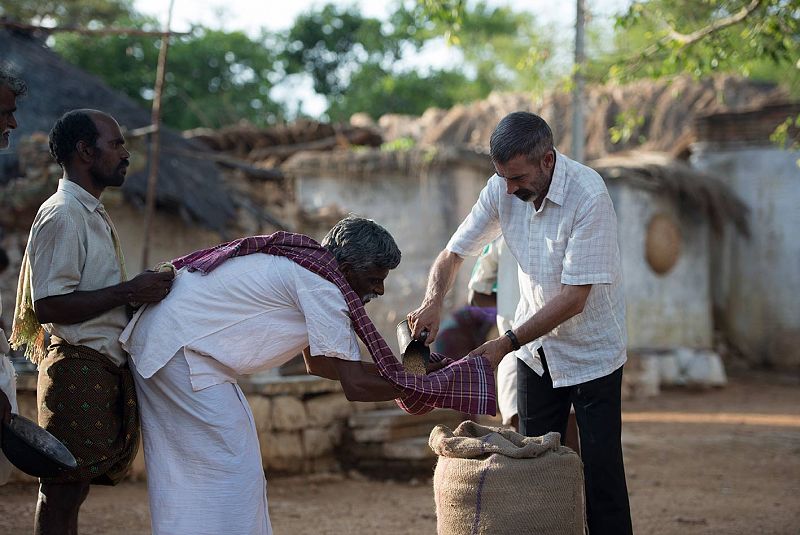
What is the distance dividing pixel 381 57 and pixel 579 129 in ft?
44.4

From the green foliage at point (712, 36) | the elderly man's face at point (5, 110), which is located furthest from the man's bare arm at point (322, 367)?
the green foliage at point (712, 36)

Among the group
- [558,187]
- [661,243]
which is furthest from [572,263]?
[661,243]

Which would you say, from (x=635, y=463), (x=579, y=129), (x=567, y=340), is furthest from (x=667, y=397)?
(x=567, y=340)

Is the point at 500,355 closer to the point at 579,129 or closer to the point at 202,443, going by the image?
the point at 202,443

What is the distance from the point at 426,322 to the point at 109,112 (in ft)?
25.7

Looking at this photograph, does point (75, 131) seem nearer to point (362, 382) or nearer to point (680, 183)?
point (362, 382)

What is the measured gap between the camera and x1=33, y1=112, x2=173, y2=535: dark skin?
2.98m

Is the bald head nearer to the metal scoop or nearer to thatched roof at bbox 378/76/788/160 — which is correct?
the metal scoop

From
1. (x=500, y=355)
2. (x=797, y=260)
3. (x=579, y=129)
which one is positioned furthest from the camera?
(x=797, y=260)

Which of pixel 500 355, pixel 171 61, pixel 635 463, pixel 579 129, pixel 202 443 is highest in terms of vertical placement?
pixel 171 61

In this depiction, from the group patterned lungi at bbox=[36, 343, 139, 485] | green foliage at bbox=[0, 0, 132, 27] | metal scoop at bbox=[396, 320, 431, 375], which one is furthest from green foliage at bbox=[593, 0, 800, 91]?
green foliage at bbox=[0, 0, 132, 27]

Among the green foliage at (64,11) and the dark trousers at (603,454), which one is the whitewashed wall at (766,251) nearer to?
the green foliage at (64,11)

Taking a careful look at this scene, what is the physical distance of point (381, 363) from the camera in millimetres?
2928

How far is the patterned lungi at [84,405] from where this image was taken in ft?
9.93
